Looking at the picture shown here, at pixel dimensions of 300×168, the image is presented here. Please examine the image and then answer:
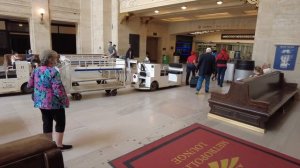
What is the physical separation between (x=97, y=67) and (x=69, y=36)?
8.40 metres

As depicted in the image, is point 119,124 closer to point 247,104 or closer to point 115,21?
point 247,104

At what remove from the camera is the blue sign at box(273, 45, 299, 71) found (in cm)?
558

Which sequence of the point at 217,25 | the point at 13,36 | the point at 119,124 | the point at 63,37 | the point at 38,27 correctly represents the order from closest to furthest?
the point at 119,124 < the point at 38,27 < the point at 13,36 < the point at 63,37 < the point at 217,25

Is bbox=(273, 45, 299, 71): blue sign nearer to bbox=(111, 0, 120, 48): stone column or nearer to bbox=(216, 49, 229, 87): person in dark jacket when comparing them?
bbox=(216, 49, 229, 87): person in dark jacket

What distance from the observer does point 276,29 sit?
5777 mm

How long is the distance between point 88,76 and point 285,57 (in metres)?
5.85

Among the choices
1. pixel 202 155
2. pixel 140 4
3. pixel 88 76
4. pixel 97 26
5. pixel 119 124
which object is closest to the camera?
pixel 202 155

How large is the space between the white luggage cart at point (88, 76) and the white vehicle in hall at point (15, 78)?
106cm

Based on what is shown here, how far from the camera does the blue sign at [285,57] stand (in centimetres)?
558

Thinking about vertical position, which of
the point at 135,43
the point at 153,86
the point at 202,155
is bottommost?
the point at 202,155

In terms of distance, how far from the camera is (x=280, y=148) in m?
2.90

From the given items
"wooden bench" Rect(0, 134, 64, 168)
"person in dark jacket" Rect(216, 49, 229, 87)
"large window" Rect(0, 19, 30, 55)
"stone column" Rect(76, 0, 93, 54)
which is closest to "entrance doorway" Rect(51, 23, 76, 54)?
"stone column" Rect(76, 0, 93, 54)

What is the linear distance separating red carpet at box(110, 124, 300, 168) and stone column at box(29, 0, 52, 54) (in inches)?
382

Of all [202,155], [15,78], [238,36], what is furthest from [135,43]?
[202,155]
